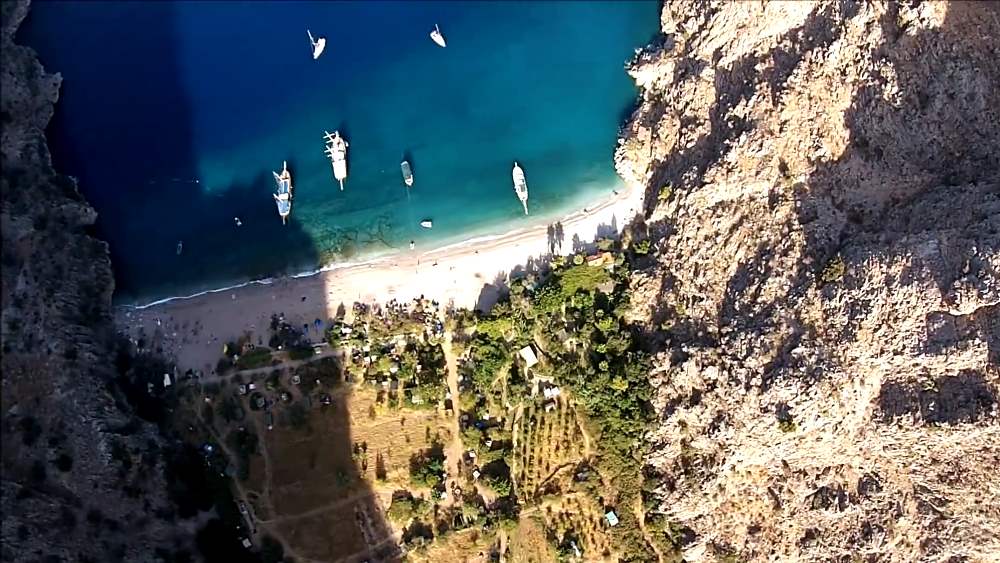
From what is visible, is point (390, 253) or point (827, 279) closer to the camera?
point (827, 279)

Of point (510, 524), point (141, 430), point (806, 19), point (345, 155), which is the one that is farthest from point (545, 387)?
point (806, 19)

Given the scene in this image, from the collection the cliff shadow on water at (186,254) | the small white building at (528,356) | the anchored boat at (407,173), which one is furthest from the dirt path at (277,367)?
the anchored boat at (407,173)

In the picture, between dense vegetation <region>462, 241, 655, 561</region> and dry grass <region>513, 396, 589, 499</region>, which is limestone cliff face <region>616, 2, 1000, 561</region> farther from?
dry grass <region>513, 396, 589, 499</region>

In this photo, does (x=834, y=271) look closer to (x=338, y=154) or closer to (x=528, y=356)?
(x=528, y=356)

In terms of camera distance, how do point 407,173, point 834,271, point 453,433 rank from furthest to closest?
point 407,173, point 453,433, point 834,271

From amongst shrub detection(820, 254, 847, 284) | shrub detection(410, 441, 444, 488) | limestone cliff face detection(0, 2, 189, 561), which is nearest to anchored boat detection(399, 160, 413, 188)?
shrub detection(410, 441, 444, 488)

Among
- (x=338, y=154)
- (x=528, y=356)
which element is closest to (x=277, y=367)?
(x=338, y=154)
